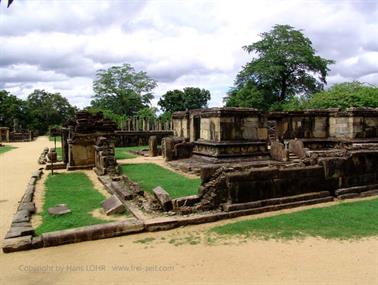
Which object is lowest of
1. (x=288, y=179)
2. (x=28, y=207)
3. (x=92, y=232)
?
(x=92, y=232)

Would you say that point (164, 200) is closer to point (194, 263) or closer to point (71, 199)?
point (194, 263)

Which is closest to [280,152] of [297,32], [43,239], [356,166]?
[356,166]

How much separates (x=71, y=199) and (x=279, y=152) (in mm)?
9645

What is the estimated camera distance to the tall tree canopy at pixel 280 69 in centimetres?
3637

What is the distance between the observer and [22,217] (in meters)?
7.46

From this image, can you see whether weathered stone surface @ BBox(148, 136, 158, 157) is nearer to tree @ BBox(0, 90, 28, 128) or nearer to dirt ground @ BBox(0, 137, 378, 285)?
dirt ground @ BBox(0, 137, 378, 285)

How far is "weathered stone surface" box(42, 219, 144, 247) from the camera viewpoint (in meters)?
6.34

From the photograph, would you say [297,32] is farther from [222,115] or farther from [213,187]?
[213,187]

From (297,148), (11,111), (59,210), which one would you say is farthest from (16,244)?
(11,111)

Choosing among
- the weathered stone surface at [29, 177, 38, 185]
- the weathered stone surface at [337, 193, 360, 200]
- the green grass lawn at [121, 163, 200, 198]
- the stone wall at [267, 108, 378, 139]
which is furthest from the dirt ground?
the stone wall at [267, 108, 378, 139]

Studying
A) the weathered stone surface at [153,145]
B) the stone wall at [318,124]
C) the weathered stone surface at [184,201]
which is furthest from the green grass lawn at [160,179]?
the stone wall at [318,124]

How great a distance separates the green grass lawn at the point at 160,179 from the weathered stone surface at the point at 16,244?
4235 mm

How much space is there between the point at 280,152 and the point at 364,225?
28.5 ft

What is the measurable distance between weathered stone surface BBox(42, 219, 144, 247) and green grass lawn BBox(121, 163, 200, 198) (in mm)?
2833
